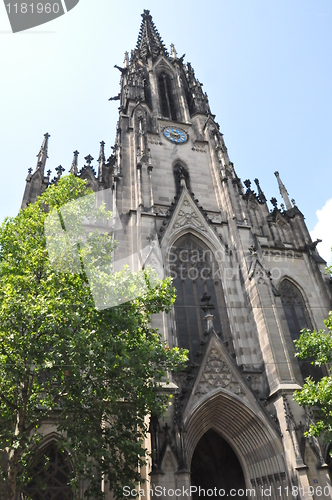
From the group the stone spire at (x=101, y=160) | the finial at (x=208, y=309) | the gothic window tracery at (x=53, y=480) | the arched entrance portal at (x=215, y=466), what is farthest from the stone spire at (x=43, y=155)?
the arched entrance portal at (x=215, y=466)

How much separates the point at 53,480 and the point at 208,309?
7.70m

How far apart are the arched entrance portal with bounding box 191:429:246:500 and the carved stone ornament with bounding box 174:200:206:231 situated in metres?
8.98

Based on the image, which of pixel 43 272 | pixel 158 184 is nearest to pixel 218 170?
pixel 158 184

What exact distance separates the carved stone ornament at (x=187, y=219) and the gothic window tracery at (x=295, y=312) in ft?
16.3

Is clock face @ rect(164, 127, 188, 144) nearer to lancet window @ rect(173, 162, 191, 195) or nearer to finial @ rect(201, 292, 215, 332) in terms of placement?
lancet window @ rect(173, 162, 191, 195)

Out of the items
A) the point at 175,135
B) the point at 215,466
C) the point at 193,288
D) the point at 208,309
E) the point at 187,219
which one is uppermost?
the point at 175,135

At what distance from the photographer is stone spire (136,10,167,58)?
30.5 meters

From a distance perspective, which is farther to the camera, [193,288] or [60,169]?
[60,169]

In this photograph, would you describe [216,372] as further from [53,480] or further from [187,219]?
[187,219]

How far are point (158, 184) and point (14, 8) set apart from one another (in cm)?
1580

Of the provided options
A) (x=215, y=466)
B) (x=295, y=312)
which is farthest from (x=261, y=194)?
(x=215, y=466)

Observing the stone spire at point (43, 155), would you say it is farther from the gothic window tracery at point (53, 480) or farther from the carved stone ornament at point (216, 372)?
the gothic window tracery at point (53, 480)

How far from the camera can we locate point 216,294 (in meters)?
16.4

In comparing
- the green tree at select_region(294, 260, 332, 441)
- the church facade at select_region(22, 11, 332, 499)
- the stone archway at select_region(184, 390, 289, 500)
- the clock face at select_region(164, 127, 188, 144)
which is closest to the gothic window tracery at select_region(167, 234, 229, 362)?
the church facade at select_region(22, 11, 332, 499)
